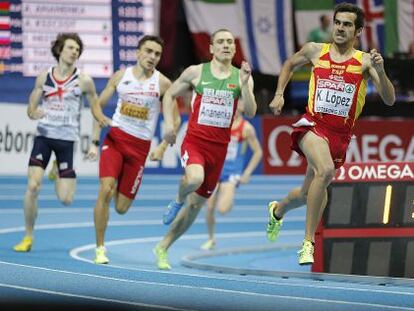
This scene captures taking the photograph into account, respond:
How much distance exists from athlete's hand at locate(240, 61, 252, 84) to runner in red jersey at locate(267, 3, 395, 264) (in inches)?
27.7

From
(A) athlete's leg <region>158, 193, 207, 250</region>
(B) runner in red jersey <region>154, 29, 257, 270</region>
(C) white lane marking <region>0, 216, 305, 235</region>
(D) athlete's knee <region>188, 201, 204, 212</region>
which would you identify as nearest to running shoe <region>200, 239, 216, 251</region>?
(C) white lane marking <region>0, 216, 305, 235</region>

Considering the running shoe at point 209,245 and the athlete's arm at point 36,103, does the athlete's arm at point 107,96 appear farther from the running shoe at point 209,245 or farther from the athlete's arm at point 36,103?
the running shoe at point 209,245

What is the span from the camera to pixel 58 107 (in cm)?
1370

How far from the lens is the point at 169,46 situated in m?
27.0

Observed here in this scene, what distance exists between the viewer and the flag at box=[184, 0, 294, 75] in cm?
2706

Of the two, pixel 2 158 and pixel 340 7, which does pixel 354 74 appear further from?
pixel 2 158

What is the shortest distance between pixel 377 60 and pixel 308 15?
17.4 m

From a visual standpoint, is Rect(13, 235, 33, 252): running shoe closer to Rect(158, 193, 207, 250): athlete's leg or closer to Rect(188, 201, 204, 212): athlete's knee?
Rect(158, 193, 207, 250): athlete's leg

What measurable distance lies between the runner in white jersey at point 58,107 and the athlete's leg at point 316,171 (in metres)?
3.57

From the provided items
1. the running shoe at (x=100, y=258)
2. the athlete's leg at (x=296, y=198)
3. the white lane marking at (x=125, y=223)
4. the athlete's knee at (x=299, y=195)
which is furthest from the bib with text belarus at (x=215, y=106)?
the white lane marking at (x=125, y=223)

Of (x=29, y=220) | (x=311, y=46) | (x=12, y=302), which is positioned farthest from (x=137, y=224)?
(x=12, y=302)

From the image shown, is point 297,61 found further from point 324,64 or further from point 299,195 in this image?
point 299,195

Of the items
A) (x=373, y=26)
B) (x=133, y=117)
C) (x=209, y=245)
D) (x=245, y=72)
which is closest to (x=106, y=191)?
(x=133, y=117)

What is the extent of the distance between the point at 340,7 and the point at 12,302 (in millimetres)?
3724
